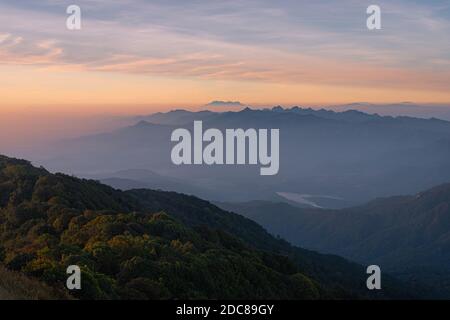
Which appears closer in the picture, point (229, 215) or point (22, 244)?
point (22, 244)

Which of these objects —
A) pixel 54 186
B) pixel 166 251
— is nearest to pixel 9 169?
pixel 54 186

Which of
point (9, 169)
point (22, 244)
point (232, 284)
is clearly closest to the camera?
point (232, 284)

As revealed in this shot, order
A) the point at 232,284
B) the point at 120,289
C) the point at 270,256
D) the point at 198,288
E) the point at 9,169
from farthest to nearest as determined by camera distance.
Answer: the point at 9,169, the point at 270,256, the point at 232,284, the point at 198,288, the point at 120,289
